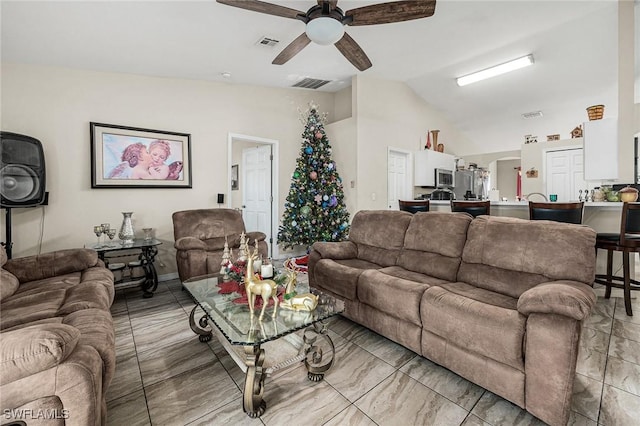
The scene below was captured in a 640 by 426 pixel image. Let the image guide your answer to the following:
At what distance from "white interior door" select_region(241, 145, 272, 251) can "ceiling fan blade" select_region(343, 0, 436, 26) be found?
10.7 ft

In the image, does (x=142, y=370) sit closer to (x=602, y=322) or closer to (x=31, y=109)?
(x=31, y=109)

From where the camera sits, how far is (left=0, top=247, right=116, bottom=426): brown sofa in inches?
40.3

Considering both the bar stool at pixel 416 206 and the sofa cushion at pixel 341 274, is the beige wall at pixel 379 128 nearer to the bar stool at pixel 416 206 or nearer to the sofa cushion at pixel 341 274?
the bar stool at pixel 416 206

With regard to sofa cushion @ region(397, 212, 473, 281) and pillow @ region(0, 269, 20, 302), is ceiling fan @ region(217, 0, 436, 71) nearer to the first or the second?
sofa cushion @ region(397, 212, 473, 281)

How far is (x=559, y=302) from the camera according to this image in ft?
4.73

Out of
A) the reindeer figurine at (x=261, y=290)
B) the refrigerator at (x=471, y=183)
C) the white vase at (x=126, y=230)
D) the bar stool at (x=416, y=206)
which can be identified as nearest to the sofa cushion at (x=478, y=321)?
the reindeer figurine at (x=261, y=290)

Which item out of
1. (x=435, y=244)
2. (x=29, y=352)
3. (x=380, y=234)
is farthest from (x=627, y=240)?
(x=29, y=352)

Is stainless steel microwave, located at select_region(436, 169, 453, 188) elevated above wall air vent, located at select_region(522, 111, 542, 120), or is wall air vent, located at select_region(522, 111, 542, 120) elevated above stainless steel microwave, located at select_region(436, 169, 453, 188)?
wall air vent, located at select_region(522, 111, 542, 120)

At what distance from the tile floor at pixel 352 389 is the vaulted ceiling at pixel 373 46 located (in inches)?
118

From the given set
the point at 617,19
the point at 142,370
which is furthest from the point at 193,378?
the point at 617,19

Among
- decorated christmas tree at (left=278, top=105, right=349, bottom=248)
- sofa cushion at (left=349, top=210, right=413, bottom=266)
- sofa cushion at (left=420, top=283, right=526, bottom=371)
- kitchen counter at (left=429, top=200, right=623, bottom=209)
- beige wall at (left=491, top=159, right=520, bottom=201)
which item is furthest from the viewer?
beige wall at (left=491, top=159, right=520, bottom=201)

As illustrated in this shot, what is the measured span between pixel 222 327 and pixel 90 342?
0.62 m

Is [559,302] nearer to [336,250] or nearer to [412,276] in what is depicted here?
[412,276]

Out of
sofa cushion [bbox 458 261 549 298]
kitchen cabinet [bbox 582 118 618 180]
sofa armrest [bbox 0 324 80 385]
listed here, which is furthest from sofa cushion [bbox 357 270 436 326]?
kitchen cabinet [bbox 582 118 618 180]
